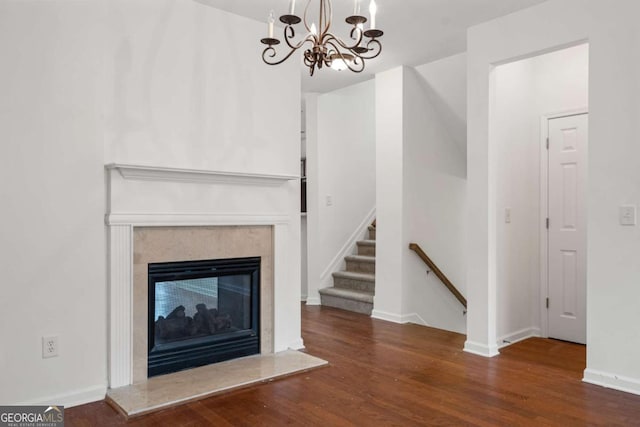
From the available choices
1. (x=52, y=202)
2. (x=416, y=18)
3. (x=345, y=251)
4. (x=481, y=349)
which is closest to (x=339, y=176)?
(x=345, y=251)

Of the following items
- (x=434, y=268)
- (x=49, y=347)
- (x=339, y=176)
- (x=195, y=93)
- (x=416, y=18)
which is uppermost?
(x=416, y=18)

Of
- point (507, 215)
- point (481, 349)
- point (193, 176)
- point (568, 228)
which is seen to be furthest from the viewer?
point (568, 228)

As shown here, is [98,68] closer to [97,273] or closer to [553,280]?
[97,273]

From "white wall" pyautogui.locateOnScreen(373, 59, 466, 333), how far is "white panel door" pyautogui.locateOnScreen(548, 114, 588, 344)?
44.2 inches

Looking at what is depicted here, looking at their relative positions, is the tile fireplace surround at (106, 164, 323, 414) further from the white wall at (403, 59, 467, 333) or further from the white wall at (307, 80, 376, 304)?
the white wall at (307, 80, 376, 304)

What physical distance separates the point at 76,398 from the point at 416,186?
3567mm

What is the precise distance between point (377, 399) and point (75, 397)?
1.76 metres

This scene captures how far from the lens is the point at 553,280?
4.30 meters

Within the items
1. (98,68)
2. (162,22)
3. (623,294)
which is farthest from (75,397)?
(623,294)

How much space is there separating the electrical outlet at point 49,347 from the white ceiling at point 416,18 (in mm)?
2369

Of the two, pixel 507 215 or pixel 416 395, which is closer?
pixel 416 395

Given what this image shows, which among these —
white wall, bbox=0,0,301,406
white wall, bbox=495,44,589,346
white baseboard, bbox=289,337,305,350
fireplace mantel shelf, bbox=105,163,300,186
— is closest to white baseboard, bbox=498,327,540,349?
white wall, bbox=495,44,589,346

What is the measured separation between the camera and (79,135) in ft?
9.12

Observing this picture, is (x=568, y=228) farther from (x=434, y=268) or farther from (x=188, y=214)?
(x=188, y=214)
